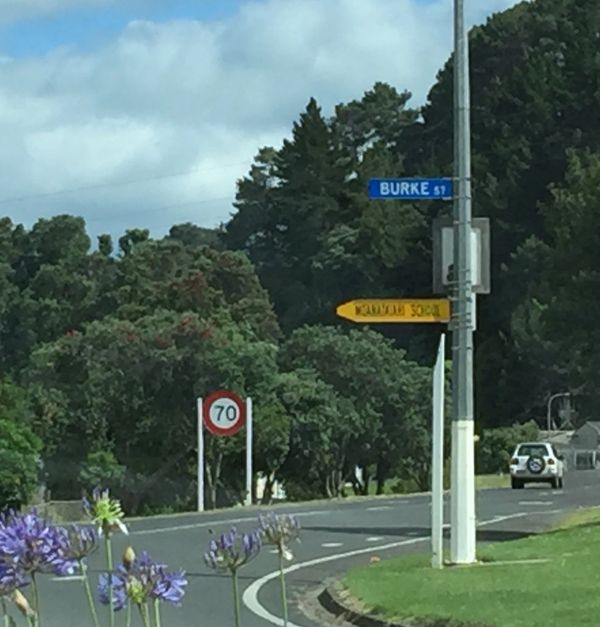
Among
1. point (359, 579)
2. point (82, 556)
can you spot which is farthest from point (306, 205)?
point (82, 556)

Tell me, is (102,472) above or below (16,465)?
below

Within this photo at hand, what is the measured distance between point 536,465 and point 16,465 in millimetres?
15160

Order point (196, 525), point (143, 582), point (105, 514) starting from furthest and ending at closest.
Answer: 1. point (196, 525)
2. point (105, 514)
3. point (143, 582)

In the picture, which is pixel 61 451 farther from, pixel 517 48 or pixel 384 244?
pixel 517 48

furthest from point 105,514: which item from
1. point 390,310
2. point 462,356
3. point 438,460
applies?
point 462,356

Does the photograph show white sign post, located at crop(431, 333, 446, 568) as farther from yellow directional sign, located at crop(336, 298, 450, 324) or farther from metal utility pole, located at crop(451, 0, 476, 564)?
yellow directional sign, located at crop(336, 298, 450, 324)

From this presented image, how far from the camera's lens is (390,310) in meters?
17.0

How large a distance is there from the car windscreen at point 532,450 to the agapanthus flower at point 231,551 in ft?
141

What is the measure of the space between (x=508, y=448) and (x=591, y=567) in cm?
5451

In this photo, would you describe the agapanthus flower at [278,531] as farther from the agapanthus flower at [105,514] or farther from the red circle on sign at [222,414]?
the red circle on sign at [222,414]

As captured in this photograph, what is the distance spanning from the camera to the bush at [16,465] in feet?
129

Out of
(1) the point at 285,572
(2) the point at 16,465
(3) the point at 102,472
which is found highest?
(2) the point at 16,465

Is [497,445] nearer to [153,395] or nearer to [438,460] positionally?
[153,395]

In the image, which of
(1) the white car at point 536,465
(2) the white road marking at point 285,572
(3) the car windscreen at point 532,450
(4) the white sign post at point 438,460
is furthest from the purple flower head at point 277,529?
(3) the car windscreen at point 532,450
